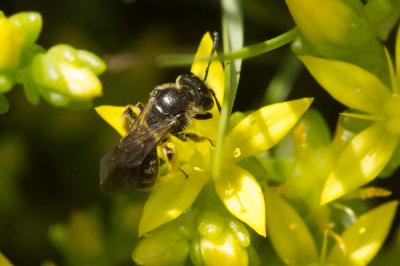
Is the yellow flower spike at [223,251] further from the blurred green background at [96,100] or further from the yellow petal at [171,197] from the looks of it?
the blurred green background at [96,100]

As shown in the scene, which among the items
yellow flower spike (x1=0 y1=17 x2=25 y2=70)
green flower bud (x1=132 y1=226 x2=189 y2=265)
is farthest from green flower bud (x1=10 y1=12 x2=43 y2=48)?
green flower bud (x1=132 y1=226 x2=189 y2=265)

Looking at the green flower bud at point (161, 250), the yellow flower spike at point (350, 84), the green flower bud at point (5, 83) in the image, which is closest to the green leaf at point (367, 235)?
the yellow flower spike at point (350, 84)

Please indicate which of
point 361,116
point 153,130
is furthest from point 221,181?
point 361,116

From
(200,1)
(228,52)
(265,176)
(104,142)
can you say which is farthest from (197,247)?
(200,1)

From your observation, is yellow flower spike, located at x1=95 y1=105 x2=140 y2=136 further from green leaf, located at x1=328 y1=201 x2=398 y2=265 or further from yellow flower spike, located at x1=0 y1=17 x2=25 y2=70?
green leaf, located at x1=328 y1=201 x2=398 y2=265

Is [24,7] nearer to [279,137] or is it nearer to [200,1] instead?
[200,1]

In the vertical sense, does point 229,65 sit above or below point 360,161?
above

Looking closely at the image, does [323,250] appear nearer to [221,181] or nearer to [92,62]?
[221,181]
